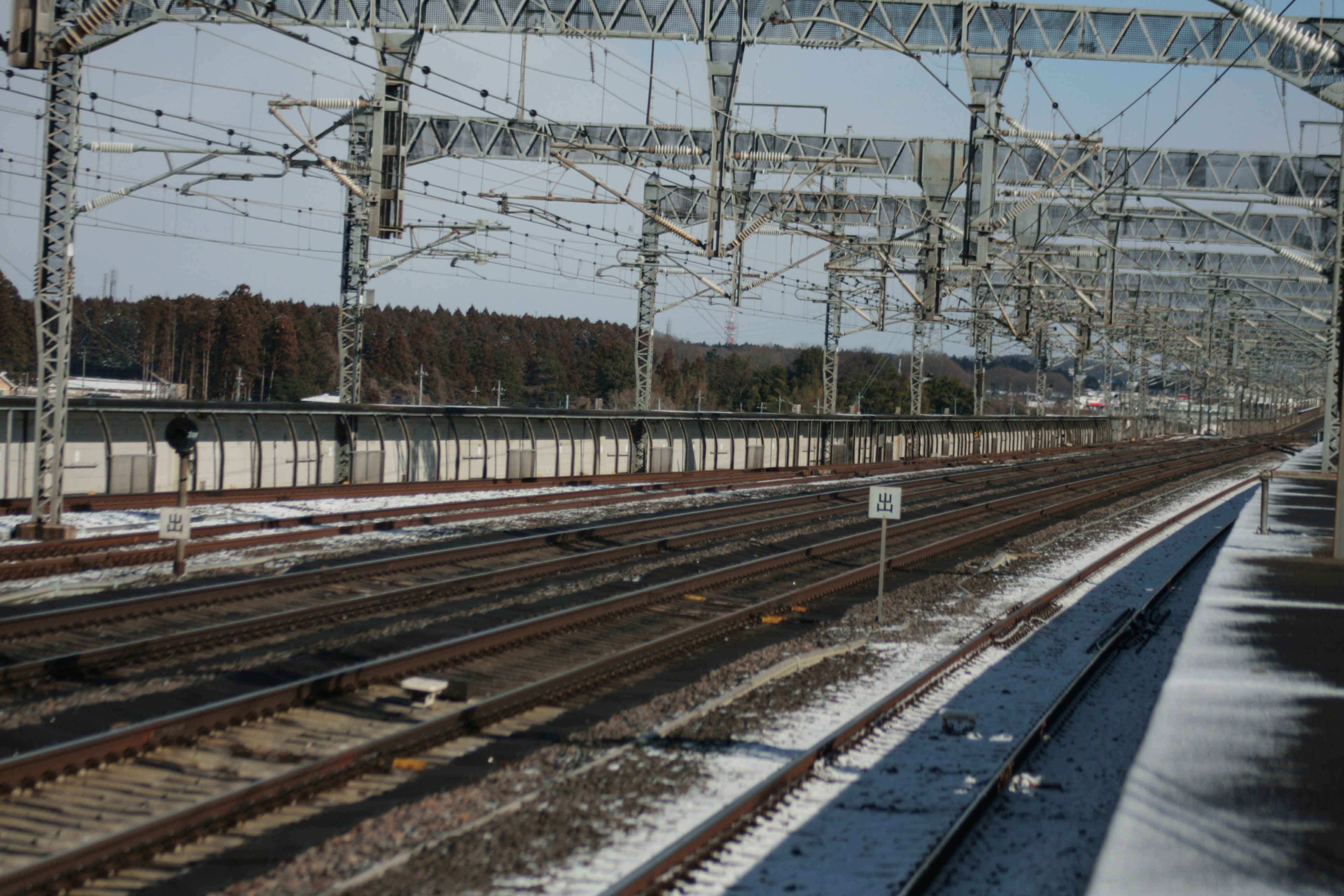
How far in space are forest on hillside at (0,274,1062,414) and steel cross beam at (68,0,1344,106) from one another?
58087mm

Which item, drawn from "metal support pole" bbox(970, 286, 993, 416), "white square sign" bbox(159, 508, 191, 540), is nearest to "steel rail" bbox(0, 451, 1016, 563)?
"white square sign" bbox(159, 508, 191, 540)

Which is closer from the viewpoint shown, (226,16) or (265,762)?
(265,762)

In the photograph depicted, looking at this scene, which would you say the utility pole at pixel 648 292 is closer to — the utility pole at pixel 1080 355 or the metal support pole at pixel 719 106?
the metal support pole at pixel 719 106

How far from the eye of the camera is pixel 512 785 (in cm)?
758

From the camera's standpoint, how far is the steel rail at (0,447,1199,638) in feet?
38.0

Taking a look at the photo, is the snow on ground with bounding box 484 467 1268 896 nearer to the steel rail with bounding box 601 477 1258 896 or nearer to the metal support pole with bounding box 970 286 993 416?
the steel rail with bounding box 601 477 1258 896

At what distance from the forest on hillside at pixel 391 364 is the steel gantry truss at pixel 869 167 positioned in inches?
1446

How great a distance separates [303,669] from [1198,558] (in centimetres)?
1701

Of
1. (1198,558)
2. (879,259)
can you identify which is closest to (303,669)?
(1198,558)

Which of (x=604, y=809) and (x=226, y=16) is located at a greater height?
(x=226, y=16)

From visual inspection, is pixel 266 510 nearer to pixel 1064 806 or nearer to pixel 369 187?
pixel 369 187

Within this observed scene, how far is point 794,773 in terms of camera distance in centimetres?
780

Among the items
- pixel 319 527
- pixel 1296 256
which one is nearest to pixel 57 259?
pixel 319 527

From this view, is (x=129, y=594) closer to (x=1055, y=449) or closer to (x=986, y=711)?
(x=986, y=711)
